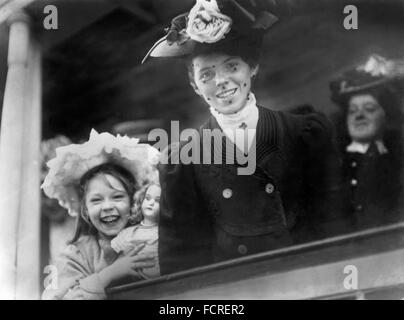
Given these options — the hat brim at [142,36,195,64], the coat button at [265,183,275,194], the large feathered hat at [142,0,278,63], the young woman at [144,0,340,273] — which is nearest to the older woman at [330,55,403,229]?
the young woman at [144,0,340,273]

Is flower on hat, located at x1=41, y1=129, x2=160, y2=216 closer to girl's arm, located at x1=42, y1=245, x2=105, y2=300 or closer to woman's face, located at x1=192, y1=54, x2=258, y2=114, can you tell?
girl's arm, located at x1=42, y1=245, x2=105, y2=300

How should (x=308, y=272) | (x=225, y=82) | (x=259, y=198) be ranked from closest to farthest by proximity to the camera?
(x=308, y=272)
(x=259, y=198)
(x=225, y=82)

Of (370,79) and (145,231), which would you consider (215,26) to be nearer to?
(370,79)

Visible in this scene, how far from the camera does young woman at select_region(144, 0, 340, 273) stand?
2.95 m

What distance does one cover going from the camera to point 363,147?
297 cm

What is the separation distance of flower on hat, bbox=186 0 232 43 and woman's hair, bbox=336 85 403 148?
0.56 metres

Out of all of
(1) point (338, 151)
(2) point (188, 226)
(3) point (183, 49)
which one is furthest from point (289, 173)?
(3) point (183, 49)

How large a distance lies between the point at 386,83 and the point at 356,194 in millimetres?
464

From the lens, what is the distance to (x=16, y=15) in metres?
3.23

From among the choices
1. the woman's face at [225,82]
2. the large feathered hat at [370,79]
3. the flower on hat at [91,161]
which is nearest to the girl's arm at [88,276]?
the flower on hat at [91,161]

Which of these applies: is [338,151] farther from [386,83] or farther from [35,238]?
[35,238]

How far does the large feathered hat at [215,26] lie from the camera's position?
10.1 ft

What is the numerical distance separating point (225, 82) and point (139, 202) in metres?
0.59

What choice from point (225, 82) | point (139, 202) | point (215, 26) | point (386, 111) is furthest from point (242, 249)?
point (215, 26)
